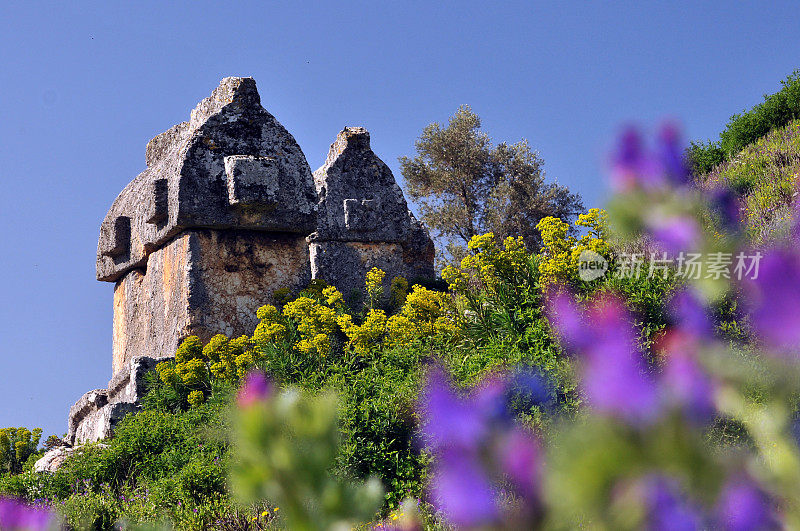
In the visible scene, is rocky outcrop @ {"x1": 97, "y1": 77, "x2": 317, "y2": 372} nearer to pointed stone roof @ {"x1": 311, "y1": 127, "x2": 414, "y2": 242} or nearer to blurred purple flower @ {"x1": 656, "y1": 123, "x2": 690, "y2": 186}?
pointed stone roof @ {"x1": 311, "y1": 127, "x2": 414, "y2": 242}

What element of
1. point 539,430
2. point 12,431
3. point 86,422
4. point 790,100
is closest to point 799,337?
point 539,430

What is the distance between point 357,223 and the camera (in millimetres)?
9375

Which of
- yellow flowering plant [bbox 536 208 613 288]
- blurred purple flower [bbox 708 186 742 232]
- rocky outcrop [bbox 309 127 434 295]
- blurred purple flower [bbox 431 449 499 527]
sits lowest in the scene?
blurred purple flower [bbox 431 449 499 527]

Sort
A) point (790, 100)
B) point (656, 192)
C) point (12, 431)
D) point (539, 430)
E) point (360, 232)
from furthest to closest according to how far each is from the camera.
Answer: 1. point (790, 100)
2. point (360, 232)
3. point (12, 431)
4. point (539, 430)
5. point (656, 192)

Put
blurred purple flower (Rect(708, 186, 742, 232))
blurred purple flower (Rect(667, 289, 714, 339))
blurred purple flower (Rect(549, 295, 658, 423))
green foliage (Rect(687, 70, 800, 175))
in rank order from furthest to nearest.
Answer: green foliage (Rect(687, 70, 800, 175)) < blurred purple flower (Rect(708, 186, 742, 232)) < blurred purple flower (Rect(667, 289, 714, 339)) < blurred purple flower (Rect(549, 295, 658, 423))

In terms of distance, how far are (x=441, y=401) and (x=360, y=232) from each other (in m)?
9.04

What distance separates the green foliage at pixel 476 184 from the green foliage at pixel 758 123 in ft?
19.5

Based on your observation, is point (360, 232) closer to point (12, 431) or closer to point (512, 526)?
point (12, 431)

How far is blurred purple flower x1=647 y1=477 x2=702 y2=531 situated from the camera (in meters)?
Result: 0.37

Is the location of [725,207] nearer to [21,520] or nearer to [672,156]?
[672,156]

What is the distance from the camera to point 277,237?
7113mm

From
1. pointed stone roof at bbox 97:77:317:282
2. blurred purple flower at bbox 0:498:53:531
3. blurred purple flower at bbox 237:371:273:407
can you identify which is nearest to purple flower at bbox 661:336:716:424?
blurred purple flower at bbox 237:371:273:407

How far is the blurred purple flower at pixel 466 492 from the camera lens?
0.39m

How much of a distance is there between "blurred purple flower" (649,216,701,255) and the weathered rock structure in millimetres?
6345
